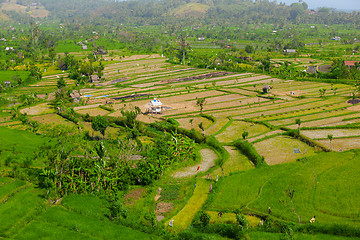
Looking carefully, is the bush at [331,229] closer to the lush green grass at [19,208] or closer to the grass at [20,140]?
the lush green grass at [19,208]

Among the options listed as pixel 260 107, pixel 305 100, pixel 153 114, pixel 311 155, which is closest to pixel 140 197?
pixel 311 155

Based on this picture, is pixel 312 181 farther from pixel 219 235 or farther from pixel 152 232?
pixel 152 232

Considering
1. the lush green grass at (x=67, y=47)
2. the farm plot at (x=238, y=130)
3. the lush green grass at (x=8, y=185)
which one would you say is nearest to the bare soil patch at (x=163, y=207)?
the lush green grass at (x=8, y=185)

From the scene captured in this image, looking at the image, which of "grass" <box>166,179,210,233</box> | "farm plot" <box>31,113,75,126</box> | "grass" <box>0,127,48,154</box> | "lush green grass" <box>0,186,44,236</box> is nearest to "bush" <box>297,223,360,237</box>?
"grass" <box>166,179,210,233</box>

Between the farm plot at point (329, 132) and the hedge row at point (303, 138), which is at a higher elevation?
the hedge row at point (303, 138)

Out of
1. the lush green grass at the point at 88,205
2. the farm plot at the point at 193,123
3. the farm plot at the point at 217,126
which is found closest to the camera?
the lush green grass at the point at 88,205

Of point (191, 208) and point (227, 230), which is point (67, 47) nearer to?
point (191, 208)

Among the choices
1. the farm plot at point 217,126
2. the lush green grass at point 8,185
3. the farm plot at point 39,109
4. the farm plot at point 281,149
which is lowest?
the farm plot at point 39,109
